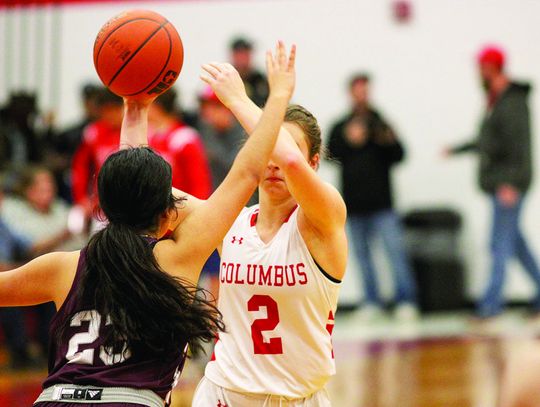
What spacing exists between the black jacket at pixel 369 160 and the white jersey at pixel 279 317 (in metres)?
7.22

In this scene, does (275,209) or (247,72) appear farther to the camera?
(247,72)

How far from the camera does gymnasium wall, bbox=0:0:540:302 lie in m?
11.8

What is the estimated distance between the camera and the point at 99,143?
8008 mm

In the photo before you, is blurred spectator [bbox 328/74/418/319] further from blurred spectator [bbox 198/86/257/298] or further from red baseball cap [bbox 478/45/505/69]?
blurred spectator [bbox 198/86/257/298]

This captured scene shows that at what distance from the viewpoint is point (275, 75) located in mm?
3348

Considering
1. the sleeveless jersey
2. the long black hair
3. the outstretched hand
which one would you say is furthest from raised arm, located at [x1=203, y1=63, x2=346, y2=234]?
the sleeveless jersey

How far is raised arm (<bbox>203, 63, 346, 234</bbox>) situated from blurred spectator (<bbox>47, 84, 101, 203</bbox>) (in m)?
6.63

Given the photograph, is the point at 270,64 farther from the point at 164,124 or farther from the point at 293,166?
the point at 164,124

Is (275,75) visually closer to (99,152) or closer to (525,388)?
(525,388)

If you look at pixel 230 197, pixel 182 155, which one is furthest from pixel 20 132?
pixel 230 197

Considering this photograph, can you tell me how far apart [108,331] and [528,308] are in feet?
30.0

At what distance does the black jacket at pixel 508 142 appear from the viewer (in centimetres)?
1054

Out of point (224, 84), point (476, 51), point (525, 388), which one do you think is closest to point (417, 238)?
point (476, 51)

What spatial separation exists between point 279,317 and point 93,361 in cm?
Result: 104
